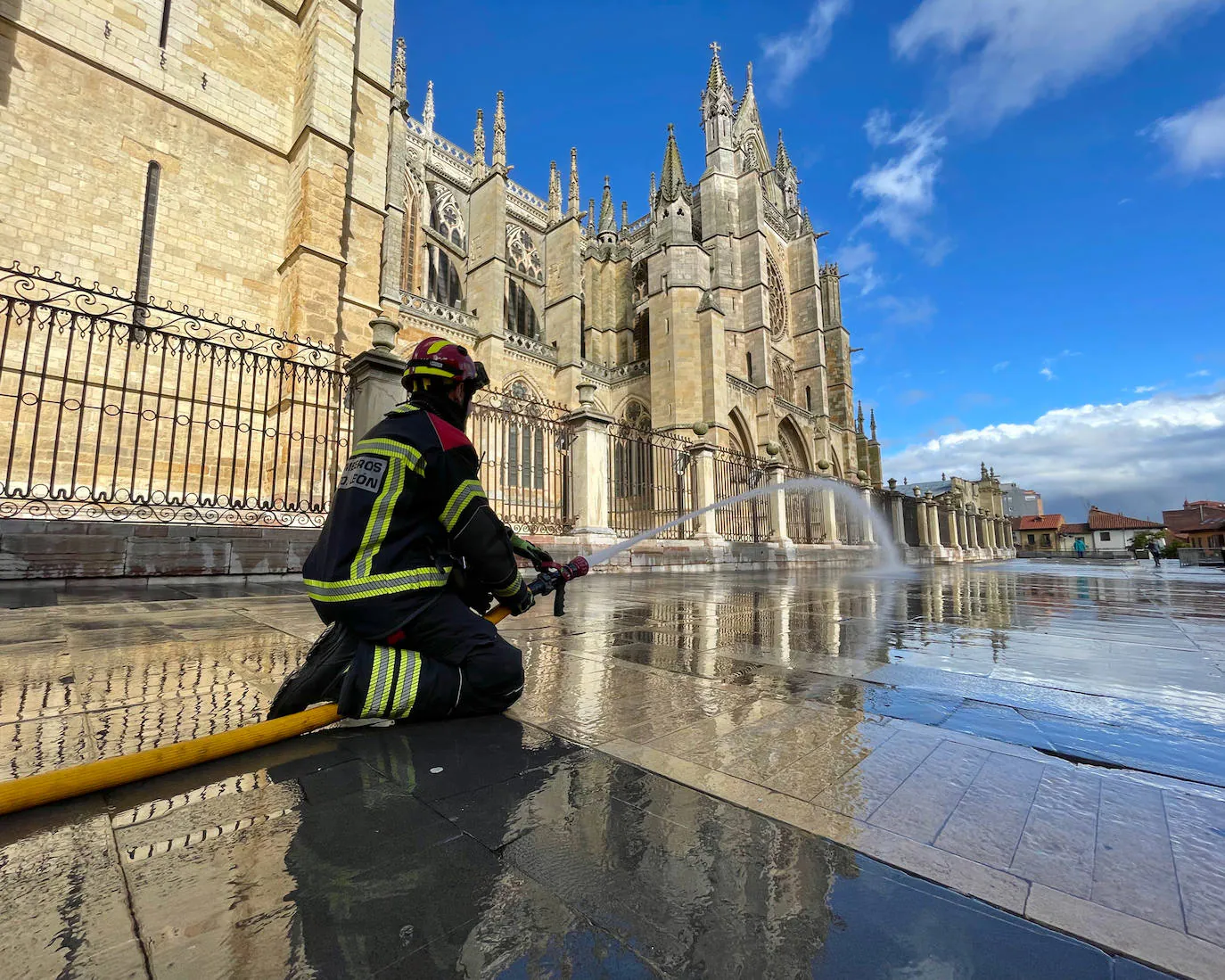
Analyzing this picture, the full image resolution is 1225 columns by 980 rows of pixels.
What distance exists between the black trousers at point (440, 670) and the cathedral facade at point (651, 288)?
1390 centimetres

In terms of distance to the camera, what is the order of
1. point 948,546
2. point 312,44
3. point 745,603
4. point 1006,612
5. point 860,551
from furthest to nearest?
1. point 948,546
2. point 860,551
3. point 312,44
4. point 745,603
5. point 1006,612

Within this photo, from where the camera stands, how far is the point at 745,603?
524 centimetres

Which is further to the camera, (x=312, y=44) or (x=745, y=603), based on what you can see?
(x=312, y=44)

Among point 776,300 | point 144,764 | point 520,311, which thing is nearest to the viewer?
point 144,764

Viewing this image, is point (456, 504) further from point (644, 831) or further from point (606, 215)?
point (606, 215)

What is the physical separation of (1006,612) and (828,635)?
2626mm

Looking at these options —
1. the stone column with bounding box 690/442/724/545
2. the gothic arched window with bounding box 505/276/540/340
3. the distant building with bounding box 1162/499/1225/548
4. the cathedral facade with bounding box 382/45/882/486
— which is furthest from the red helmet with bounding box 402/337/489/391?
the distant building with bounding box 1162/499/1225/548

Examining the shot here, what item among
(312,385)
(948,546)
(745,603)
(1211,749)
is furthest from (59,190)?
(948,546)

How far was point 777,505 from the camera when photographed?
15406 mm

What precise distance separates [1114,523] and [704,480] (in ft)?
260

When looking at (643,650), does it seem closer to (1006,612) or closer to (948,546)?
(1006,612)

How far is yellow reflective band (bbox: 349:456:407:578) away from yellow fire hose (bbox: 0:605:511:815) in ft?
1.62

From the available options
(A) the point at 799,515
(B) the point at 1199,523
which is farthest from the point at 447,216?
Answer: (B) the point at 1199,523

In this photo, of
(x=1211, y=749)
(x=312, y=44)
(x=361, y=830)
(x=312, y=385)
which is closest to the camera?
(x=361, y=830)
